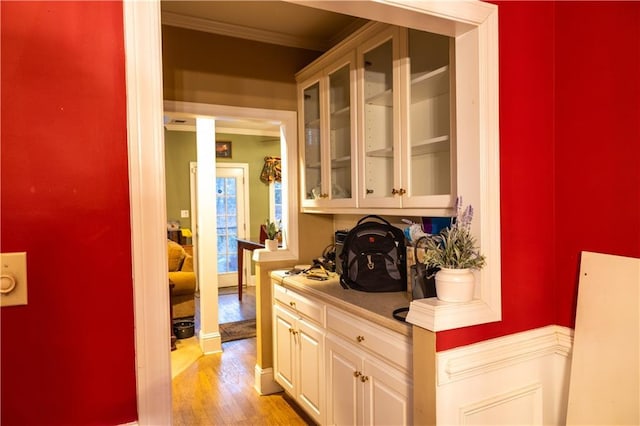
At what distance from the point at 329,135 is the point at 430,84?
35.3 inches

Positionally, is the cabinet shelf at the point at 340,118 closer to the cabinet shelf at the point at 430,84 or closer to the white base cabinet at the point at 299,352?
the cabinet shelf at the point at 430,84

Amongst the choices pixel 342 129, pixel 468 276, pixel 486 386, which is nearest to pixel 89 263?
pixel 468 276

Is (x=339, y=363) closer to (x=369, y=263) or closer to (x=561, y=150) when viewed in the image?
(x=369, y=263)

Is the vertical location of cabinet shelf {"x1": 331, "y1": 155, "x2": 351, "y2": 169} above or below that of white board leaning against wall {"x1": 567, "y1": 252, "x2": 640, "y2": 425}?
above

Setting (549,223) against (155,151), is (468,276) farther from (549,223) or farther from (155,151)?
(155,151)

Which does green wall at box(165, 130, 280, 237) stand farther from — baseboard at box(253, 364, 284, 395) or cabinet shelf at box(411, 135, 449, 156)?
cabinet shelf at box(411, 135, 449, 156)

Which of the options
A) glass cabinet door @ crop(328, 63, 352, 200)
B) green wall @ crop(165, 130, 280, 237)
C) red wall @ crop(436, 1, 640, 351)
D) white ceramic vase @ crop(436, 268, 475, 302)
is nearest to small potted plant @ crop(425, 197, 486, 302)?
white ceramic vase @ crop(436, 268, 475, 302)

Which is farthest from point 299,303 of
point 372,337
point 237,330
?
point 237,330

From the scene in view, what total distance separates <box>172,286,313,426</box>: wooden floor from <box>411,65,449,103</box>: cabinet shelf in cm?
214

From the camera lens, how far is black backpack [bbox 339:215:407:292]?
2.14m

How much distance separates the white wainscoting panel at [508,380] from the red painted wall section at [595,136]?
0.15m

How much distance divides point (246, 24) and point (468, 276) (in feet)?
7.46

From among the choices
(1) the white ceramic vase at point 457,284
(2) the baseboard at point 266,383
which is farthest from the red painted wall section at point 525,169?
(2) the baseboard at point 266,383

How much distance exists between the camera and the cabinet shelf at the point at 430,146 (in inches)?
70.4
